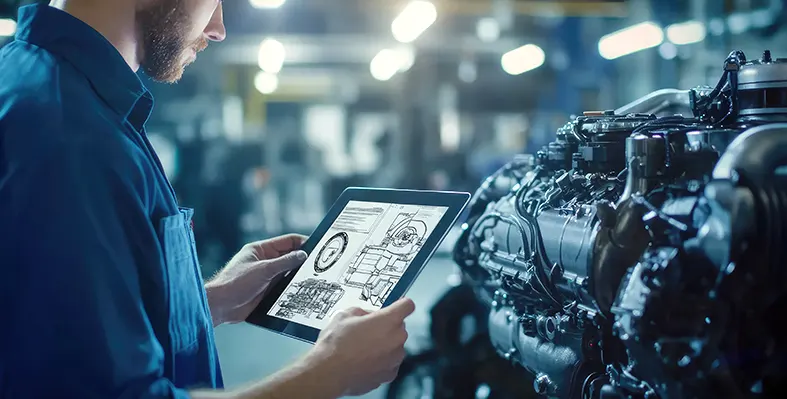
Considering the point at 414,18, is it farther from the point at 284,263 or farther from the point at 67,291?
the point at 67,291

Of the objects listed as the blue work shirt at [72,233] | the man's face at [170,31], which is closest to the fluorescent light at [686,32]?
the man's face at [170,31]

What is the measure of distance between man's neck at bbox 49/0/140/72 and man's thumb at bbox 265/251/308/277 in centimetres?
68

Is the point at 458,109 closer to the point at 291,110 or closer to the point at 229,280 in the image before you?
the point at 291,110

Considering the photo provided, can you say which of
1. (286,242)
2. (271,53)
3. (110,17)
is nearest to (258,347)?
(286,242)

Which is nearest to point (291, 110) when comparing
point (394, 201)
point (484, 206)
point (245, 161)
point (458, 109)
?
point (458, 109)

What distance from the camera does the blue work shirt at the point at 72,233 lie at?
1.00m

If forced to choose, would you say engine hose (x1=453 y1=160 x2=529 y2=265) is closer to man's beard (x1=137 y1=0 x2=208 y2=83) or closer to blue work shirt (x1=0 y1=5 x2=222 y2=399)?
man's beard (x1=137 y1=0 x2=208 y2=83)

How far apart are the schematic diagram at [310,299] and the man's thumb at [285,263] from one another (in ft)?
0.23

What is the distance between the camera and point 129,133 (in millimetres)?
1246

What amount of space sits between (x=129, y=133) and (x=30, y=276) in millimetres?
343

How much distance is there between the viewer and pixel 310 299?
164cm

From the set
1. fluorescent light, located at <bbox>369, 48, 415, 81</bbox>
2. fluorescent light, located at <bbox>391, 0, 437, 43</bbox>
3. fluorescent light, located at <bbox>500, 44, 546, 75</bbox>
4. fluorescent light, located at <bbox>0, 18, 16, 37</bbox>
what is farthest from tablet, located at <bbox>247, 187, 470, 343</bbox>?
fluorescent light, located at <bbox>500, 44, 546, 75</bbox>

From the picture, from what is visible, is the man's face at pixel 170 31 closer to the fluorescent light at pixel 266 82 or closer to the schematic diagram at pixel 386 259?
the schematic diagram at pixel 386 259

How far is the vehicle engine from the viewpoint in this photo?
1301 millimetres
